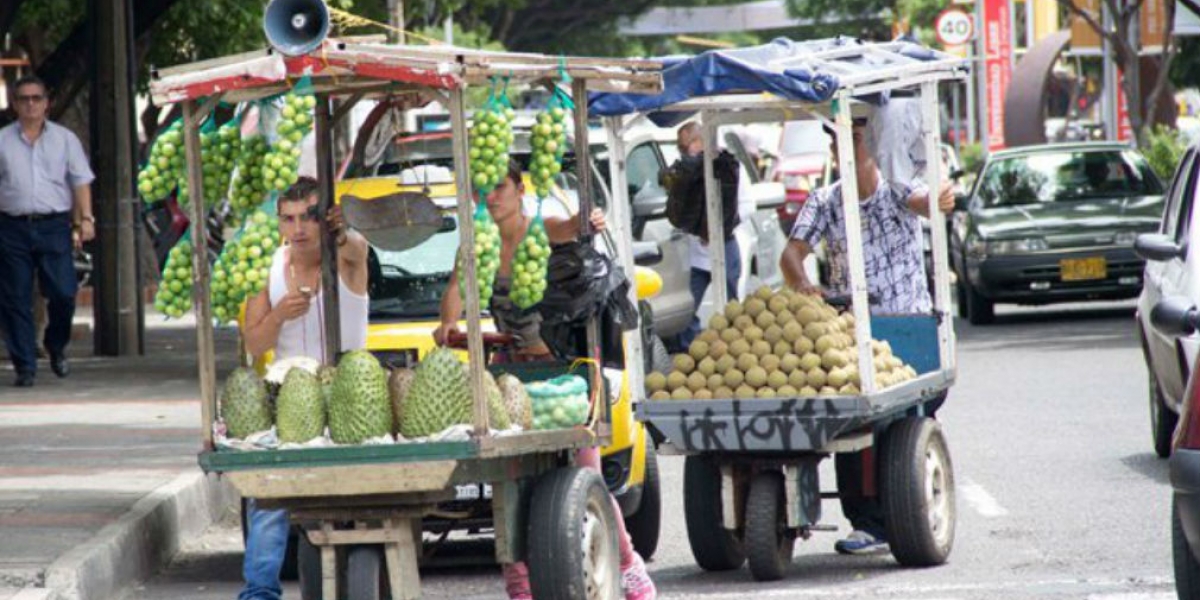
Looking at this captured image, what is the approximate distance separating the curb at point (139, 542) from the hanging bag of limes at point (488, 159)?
2088 mm

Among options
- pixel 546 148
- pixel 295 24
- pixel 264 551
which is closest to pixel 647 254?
pixel 546 148

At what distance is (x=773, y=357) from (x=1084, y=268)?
519 inches

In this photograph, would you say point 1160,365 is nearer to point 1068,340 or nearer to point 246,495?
point 246,495

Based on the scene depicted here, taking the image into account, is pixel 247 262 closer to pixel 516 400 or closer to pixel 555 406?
pixel 516 400

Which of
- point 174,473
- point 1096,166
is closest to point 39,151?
point 174,473

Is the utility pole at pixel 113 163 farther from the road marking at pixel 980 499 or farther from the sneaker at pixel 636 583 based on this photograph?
the sneaker at pixel 636 583

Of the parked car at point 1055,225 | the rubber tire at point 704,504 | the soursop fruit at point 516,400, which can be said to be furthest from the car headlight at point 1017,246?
the soursop fruit at point 516,400

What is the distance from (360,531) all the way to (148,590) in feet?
8.50

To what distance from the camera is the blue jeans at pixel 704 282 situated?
51.1ft

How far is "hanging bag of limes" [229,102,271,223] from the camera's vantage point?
790 centimetres

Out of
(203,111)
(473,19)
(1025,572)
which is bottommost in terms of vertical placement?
(1025,572)

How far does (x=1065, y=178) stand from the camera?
76.6ft

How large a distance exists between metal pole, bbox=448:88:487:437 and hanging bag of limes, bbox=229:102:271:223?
77 cm

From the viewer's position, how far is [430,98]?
788cm
